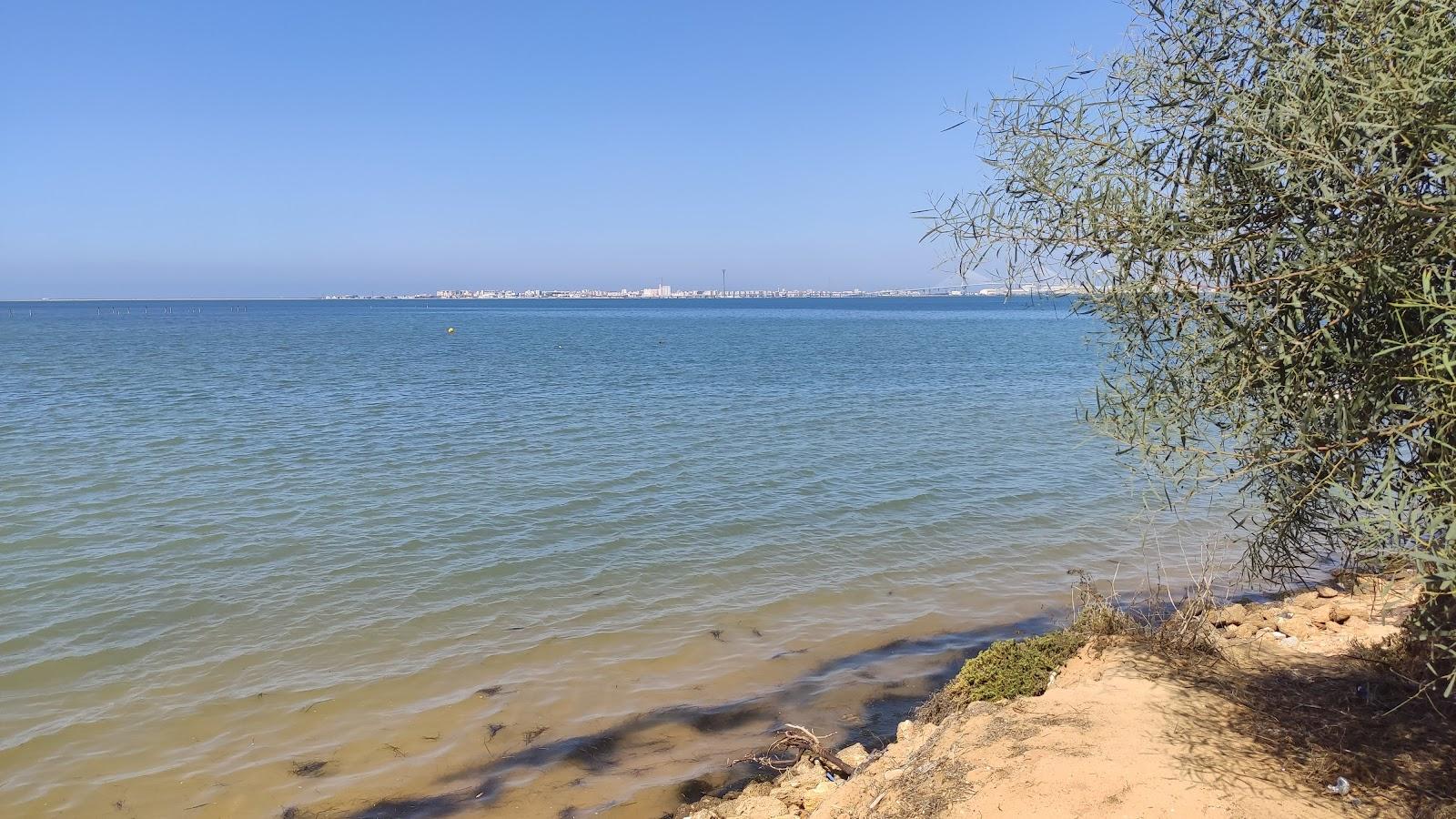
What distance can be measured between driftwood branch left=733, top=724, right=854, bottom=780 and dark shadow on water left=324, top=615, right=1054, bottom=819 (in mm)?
156

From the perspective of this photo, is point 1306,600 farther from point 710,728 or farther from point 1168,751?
→ point 710,728

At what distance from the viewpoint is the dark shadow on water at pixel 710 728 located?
738cm

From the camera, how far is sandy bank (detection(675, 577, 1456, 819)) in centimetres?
504

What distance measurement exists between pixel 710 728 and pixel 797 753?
1.15 m

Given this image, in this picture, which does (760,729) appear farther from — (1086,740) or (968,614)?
(968,614)

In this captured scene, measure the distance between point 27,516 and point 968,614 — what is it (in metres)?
16.6

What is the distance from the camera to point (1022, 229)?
17.0 ft

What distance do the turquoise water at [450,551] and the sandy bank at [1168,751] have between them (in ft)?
9.63

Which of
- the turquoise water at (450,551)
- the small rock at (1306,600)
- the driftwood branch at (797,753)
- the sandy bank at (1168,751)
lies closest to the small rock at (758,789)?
the sandy bank at (1168,751)

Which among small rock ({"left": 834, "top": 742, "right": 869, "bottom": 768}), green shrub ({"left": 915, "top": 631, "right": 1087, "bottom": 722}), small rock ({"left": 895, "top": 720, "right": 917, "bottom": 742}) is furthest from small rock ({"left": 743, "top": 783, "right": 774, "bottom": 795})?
green shrub ({"left": 915, "top": 631, "right": 1087, "bottom": 722})

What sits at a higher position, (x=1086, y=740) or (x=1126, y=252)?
(x=1126, y=252)

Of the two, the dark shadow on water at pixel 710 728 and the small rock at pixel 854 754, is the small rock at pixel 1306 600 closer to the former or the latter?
the dark shadow on water at pixel 710 728

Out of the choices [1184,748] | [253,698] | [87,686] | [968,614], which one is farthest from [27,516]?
[1184,748]

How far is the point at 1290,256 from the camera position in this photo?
4.19m
